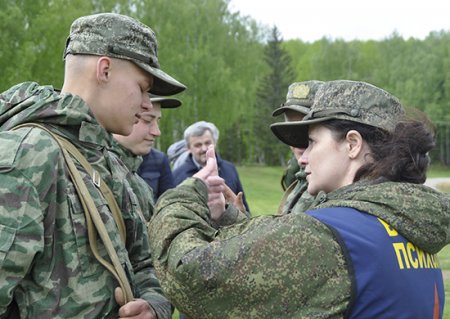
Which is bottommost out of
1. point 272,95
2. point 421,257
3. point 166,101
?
point 272,95

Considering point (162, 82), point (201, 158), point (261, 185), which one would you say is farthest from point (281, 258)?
point (261, 185)

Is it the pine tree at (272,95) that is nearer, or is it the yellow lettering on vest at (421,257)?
the yellow lettering on vest at (421,257)

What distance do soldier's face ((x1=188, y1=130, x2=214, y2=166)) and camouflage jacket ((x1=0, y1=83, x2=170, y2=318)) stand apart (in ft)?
14.4

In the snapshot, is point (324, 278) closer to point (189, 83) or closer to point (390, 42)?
point (189, 83)

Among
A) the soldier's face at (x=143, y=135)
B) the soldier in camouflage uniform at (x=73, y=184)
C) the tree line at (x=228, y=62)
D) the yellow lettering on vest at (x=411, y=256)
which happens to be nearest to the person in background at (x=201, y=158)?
the soldier's face at (x=143, y=135)

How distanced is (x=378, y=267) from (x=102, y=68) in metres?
1.34

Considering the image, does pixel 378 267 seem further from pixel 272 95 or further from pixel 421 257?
pixel 272 95

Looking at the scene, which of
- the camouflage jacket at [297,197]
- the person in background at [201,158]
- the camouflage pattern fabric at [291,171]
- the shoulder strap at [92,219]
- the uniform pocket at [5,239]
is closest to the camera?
A: the uniform pocket at [5,239]

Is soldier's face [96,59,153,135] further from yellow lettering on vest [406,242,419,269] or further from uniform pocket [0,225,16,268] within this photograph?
yellow lettering on vest [406,242,419,269]

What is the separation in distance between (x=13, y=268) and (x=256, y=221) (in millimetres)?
868

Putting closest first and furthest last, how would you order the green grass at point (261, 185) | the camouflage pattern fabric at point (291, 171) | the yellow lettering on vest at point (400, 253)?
1. the yellow lettering on vest at point (400, 253)
2. the camouflage pattern fabric at point (291, 171)
3. the green grass at point (261, 185)

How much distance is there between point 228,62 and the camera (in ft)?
162

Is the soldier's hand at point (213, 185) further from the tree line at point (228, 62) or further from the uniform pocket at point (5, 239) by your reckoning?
the tree line at point (228, 62)

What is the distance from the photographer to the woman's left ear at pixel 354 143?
8.59 feet
